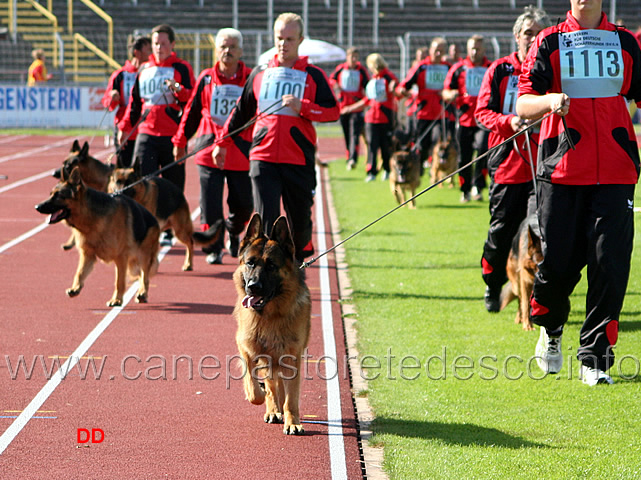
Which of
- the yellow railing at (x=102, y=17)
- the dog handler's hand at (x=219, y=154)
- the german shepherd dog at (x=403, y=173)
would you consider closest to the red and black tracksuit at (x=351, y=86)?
the german shepherd dog at (x=403, y=173)

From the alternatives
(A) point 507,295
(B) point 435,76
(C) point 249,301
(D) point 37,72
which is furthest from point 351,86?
(C) point 249,301

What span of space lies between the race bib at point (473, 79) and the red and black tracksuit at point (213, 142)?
5478 millimetres

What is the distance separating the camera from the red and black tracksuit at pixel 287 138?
7.41m

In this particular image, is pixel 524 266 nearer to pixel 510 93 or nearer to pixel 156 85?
pixel 510 93

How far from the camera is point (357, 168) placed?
902 inches

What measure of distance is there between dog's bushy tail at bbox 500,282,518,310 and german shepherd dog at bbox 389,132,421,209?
754 cm

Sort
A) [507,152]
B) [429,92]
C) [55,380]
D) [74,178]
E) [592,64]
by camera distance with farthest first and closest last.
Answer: [429,92], [74,178], [507,152], [55,380], [592,64]

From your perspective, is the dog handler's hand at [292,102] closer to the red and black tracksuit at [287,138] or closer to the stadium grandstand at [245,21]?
the red and black tracksuit at [287,138]

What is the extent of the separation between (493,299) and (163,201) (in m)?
3.96

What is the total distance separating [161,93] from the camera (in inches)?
421

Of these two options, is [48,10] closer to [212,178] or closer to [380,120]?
[380,120]

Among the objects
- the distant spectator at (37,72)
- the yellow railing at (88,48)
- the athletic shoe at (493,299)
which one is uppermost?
the yellow railing at (88,48)

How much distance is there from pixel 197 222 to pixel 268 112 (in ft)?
22.8

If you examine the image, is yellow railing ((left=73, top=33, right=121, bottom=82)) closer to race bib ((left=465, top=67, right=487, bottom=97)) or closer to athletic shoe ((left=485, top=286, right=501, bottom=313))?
race bib ((left=465, top=67, right=487, bottom=97))
